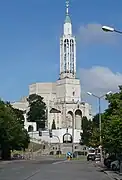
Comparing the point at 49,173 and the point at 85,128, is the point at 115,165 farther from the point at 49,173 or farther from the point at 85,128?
the point at 85,128

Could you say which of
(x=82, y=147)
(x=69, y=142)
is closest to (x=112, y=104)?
(x=82, y=147)

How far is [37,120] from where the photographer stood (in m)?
197

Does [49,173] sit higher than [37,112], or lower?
lower

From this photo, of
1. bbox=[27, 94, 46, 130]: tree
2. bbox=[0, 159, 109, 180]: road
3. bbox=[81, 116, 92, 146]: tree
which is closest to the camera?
bbox=[0, 159, 109, 180]: road

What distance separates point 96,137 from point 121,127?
116 ft

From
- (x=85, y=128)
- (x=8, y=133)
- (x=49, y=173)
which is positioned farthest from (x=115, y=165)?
(x=85, y=128)

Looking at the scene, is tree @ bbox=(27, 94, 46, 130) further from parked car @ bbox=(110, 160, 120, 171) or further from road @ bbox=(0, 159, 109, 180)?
parked car @ bbox=(110, 160, 120, 171)

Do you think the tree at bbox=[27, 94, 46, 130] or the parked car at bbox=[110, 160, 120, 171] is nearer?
the parked car at bbox=[110, 160, 120, 171]

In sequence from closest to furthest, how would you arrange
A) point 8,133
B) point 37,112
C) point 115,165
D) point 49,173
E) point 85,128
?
point 49,173, point 115,165, point 8,133, point 85,128, point 37,112

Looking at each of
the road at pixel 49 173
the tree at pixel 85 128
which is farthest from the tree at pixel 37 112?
the road at pixel 49 173


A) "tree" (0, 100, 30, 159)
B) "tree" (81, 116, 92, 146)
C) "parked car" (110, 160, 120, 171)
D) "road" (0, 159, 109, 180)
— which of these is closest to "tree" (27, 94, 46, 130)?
"tree" (81, 116, 92, 146)

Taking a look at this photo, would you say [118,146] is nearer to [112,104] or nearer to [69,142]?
[112,104]

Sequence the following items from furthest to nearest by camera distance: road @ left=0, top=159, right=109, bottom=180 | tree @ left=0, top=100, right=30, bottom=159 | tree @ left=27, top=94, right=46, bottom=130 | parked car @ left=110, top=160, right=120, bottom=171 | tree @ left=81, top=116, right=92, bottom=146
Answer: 1. tree @ left=27, top=94, right=46, bottom=130
2. tree @ left=81, top=116, right=92, bottom=146
3. tree @ left=0, top=100, right=30, bottom=159
4. parked car @ left=110, top=160, right=120, bottom=171
5. road @ left=0, top=159, right=109, bottom=180

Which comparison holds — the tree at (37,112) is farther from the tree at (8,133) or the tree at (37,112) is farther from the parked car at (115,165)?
the parked car at (115,165)
